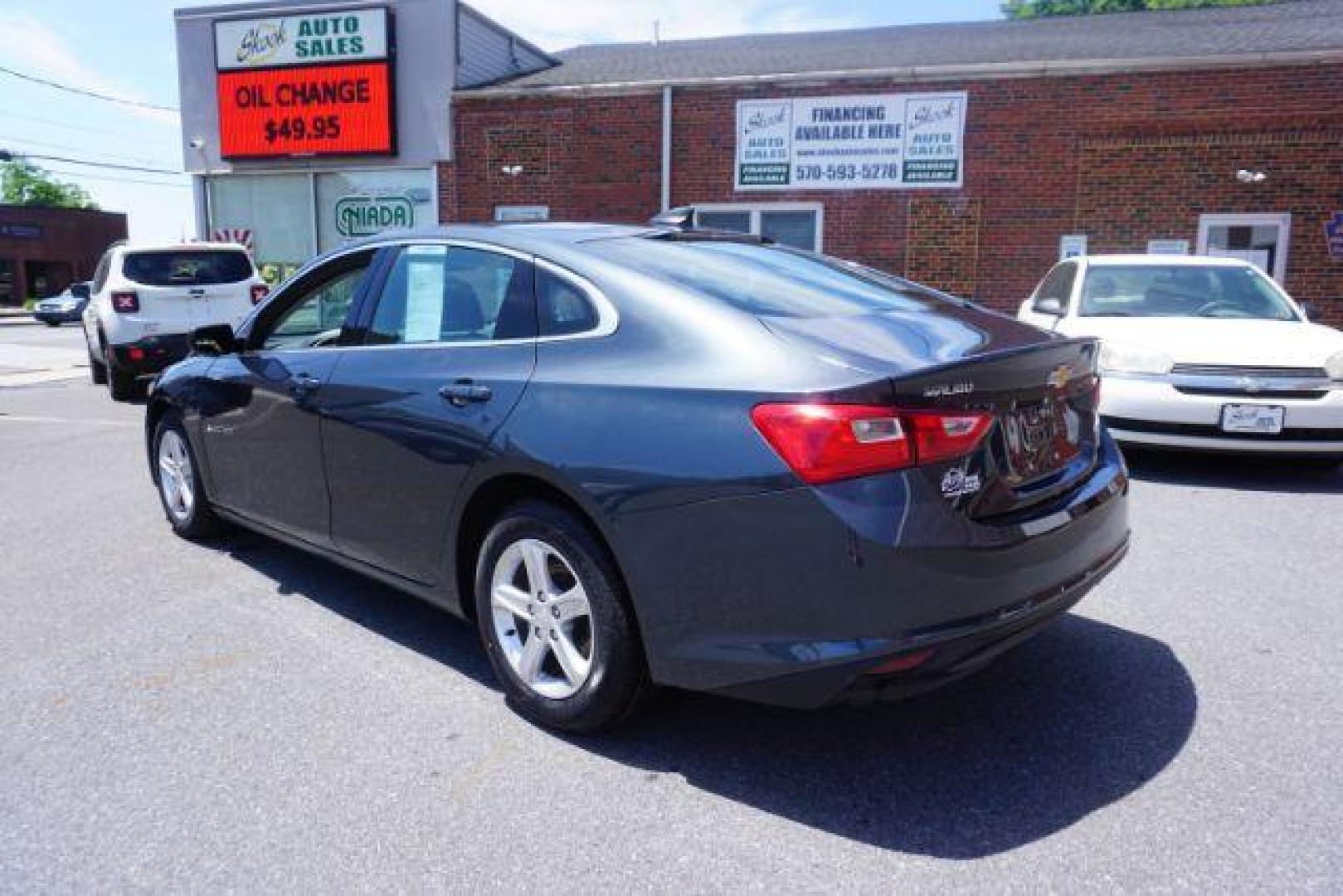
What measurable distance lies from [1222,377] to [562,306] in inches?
191

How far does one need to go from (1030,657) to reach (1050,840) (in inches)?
47.3

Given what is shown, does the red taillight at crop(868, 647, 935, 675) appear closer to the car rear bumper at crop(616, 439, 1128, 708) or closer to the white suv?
→ the car rear bumper at crop(616, 439, 1128, 708)

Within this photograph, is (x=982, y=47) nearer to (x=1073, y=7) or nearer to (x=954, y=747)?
(x=954, y=747)

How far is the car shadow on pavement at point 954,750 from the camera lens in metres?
2.51

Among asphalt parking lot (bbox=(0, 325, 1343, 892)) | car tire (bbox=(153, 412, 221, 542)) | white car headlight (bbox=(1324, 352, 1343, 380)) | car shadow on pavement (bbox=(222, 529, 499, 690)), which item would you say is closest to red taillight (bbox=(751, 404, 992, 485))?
asphalt parking lot (bbox=(0, 325, 1343, 892))

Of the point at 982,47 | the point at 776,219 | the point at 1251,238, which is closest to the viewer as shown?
the point at 1251,238

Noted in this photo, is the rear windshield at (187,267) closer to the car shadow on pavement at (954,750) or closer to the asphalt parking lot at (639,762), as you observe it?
the asphalt parking lot at (639,762)

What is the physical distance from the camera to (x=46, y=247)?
180ft

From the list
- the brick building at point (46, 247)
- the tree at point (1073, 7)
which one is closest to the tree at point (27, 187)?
the brick building at point (46, 247)

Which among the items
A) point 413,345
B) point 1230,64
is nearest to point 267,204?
point 1230,64

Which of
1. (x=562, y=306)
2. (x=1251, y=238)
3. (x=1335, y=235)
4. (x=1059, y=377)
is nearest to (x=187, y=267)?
(x=562, y=306)

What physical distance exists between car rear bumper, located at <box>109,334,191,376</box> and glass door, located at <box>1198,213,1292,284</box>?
12996 millimetres

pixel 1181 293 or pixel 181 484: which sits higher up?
pixel 1181 293

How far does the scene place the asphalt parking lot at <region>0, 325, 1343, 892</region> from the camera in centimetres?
232
